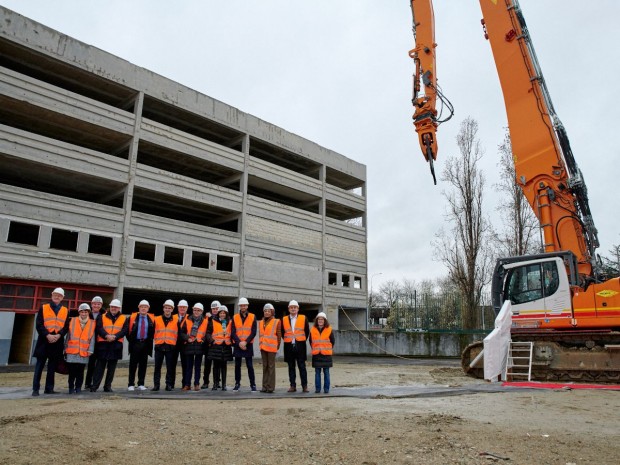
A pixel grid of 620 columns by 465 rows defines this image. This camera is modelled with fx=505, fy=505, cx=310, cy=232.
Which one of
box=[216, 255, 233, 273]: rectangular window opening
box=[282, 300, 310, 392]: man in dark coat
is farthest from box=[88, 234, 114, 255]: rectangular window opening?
box=[282, 300, 310, 392]: man in dark coat

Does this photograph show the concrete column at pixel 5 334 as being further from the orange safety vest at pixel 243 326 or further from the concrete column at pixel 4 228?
the orange safety vest at pixel 243 326

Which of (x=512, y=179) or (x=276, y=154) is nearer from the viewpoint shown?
(x=512, y=179)

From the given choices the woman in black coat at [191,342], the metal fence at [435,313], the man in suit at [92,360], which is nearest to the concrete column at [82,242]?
the man in suit at [92,360]

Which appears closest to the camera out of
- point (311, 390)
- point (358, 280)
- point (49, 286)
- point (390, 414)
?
point (390, 414)

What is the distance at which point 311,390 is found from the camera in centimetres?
1111

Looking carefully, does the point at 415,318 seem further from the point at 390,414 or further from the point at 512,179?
the point at 390,414

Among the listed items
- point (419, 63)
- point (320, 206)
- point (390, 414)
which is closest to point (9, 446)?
point (390, 414)

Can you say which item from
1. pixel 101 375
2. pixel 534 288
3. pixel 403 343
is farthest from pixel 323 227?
pixel 101 375

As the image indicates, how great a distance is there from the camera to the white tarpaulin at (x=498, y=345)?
12094mm

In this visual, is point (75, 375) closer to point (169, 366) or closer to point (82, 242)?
point (169, 366)

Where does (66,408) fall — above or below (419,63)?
below

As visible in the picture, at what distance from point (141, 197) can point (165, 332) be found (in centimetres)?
2015

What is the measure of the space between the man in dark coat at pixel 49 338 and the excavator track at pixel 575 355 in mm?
10611

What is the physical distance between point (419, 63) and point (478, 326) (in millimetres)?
15717
